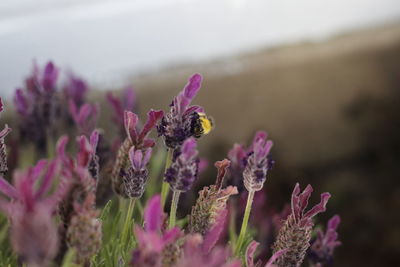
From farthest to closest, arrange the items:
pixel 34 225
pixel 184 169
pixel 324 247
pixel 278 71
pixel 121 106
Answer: pixel 278 71 < pixel 121 106 < pixel 324 247 < pixel 184 169 < pixel 34 225

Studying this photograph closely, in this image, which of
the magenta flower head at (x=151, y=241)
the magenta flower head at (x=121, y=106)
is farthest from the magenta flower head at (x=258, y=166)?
Answer: the magenta flower head at (x=121, y=106)

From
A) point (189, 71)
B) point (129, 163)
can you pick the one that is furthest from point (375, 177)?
point (129, 163)

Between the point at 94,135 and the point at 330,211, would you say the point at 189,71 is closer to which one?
the point at 330,211

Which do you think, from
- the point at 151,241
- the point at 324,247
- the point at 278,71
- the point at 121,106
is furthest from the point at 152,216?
the point at 278,71

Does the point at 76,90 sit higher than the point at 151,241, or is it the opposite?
the point at 76,90

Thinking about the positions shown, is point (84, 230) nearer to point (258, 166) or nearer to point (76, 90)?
point (258, 166)

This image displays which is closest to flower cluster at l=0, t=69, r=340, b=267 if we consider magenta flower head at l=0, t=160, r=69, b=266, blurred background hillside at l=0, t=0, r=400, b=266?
magenta flower head at l=0, t=160, r=69, b=266

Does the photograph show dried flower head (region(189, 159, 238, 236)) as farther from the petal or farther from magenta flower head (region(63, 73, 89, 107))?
magenta flower head (region(63, 73, 89, 107))
